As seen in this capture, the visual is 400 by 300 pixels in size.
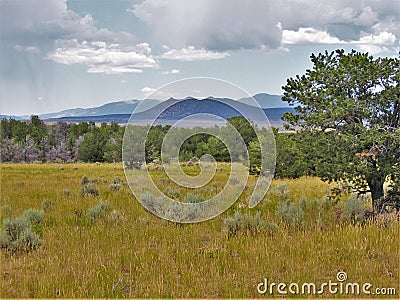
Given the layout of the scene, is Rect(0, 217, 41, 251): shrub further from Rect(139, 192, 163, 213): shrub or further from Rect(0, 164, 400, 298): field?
Rect(139, 192, 163, 213): shrub

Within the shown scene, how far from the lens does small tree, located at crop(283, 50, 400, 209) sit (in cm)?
898

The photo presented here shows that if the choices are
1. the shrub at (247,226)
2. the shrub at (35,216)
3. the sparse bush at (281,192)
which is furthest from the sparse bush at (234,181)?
the shrub at (35,216)

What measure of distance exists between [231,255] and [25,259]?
3.58 meters

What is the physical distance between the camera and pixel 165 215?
9.96 metres

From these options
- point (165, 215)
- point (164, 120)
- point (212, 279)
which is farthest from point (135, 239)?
point (164, 120)

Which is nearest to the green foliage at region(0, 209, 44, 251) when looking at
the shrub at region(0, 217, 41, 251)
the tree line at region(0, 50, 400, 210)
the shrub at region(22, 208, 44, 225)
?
the shrub at region(0, 217, 41, 251)

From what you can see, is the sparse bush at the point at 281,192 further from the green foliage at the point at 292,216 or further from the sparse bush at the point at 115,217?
the sparse bush at the point at 115,217

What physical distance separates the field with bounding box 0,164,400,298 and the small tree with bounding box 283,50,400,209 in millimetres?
1247

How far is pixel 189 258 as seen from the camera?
6.90m

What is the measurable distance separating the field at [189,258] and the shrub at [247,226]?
0.18 meters

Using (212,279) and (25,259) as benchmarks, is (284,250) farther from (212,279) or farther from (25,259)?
(25,259)

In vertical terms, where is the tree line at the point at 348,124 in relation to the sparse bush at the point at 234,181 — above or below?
above

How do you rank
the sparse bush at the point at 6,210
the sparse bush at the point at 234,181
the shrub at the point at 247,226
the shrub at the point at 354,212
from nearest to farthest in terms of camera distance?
1. the shrub at the point at 247,226
2. the shrub at the point at 354,212
3. the sparse bush at the point at 6,210
4. the sparse bush at the point at 234,181

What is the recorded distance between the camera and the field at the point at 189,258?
5.83 m
